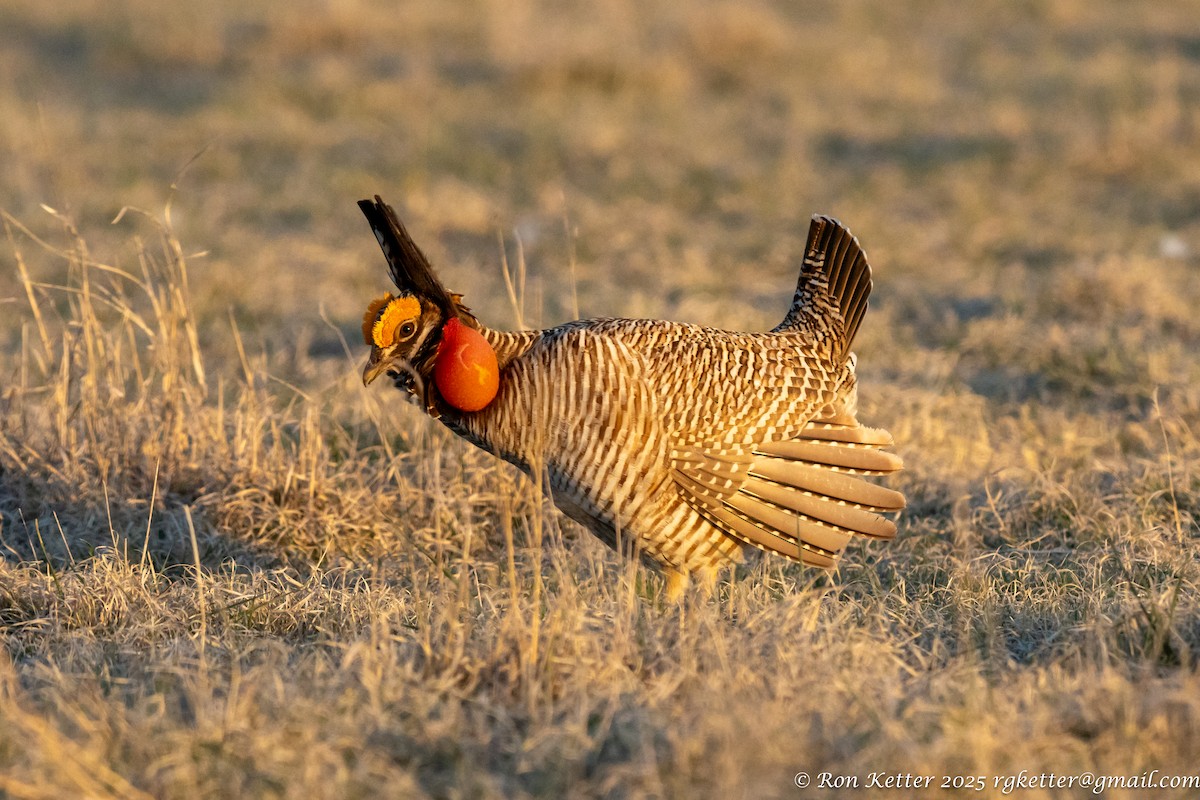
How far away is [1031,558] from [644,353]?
1.37 meters

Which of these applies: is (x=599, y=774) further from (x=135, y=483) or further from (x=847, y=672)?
(x=135, y=483)

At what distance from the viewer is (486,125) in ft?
37.6

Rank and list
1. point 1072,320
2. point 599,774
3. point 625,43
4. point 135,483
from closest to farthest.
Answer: point 599,774 → point 135,483 → point 1072,320 → point 625,43

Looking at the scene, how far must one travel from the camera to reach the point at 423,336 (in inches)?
154

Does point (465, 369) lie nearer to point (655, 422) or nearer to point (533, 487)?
point (655, 422)

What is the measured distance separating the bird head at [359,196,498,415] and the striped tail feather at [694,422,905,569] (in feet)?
2.42

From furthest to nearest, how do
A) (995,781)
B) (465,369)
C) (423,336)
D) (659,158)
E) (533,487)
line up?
(659,158) → (533,487) → (423,336) → (465,369) → (995,781)

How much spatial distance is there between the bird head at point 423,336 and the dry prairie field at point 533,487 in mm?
469

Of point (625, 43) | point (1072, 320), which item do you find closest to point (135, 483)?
point (1072, 320)

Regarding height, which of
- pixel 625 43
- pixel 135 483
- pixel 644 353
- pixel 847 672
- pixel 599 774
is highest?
pixel 625 43

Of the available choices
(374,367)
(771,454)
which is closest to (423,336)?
(374,367)

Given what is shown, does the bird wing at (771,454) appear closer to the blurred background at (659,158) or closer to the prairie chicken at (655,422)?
the prairie chicken at (655,422)

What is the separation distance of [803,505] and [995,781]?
138cm

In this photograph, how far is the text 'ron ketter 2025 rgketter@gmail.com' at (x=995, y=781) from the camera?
2.65 meters
